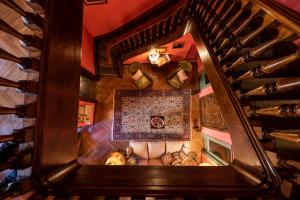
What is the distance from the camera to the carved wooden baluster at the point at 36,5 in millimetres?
959

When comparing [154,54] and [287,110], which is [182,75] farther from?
[287,110]

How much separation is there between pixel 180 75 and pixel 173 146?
1.90 m

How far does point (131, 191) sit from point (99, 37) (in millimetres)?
3609

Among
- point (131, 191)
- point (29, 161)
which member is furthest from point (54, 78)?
point (131, 191)

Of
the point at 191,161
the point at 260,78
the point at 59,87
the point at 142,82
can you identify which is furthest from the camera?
the point at 142,82

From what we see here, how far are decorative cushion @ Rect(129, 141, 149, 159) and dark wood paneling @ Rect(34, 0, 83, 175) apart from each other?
10.6ft

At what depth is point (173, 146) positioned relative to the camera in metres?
4.52

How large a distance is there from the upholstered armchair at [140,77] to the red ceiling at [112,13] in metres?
1.14

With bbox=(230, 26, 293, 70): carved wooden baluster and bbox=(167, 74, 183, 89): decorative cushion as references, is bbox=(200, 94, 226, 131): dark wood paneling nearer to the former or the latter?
bbox=(167, 74, 183, 89): decorative cushion

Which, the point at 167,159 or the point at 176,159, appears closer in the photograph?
the point at 176,159

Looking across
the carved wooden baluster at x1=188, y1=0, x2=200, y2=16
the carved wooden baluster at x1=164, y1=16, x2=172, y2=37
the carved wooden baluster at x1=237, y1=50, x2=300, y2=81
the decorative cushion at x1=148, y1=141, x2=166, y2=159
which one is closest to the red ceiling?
the carved wooden baluster at x1=164, y1=16, x2=172, y2=37

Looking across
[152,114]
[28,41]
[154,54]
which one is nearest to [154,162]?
[152,114]

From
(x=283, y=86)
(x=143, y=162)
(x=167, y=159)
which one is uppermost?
(x=283, y=86)

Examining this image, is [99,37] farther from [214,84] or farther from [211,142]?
[211,142]
